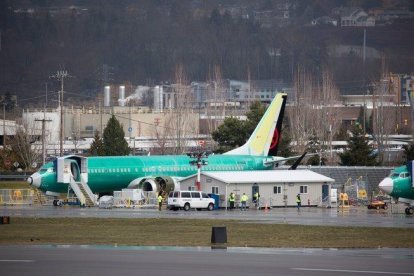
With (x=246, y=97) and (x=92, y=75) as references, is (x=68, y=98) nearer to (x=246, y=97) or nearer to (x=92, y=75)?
(x=92, y=75)

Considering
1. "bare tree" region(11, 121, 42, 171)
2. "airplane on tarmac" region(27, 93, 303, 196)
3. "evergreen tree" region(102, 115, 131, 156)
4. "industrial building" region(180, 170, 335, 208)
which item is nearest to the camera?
"industrial building" region(180, 170, 335, 208)

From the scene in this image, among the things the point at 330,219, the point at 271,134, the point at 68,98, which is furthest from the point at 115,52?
the point at 330,219

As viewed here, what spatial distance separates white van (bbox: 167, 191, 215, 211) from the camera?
69.4m

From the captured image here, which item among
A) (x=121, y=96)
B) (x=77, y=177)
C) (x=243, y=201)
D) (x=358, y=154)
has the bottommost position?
(x=243, y=201)

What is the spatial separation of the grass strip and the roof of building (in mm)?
18726

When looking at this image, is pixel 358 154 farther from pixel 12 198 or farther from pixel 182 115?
pixel 182 115

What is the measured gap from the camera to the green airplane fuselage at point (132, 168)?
76.6m

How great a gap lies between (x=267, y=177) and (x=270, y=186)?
0.76m

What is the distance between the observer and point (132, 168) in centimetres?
7906

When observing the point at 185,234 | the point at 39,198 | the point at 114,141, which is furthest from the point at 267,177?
the point at 114,141

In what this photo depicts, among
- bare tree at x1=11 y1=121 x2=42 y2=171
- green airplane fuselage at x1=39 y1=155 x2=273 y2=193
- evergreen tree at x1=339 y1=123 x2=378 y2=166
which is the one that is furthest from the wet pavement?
bare tree at x1=11 y1=121 x2=42 y2=171

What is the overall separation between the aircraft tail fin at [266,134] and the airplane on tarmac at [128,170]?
2.99 feet

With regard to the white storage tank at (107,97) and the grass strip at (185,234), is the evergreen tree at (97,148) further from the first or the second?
the grass strip at (185,234)

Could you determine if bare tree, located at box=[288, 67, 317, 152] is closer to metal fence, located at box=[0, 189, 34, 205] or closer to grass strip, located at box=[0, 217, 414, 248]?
metal fence, located at box=[0, 189, 34, 205]
